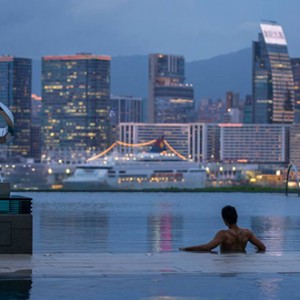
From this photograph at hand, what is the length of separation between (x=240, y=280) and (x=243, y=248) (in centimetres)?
502

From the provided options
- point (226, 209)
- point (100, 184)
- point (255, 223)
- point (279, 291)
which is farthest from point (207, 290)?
point (100, 184)

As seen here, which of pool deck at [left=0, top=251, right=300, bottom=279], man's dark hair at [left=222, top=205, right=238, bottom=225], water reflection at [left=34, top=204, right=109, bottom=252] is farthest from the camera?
water reflection at [left=34, top=204, right=109, bottom=252]

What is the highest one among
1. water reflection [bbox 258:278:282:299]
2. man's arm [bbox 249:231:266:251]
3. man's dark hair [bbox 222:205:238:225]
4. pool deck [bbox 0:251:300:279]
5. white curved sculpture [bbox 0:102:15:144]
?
white curved sculpture [bbox 0:102:15:144]

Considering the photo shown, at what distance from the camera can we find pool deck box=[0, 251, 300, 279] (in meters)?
18.5

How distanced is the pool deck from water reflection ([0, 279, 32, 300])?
510 mm

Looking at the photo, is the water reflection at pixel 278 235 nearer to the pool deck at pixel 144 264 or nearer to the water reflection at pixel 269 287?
the pool deck at pixel 144 264

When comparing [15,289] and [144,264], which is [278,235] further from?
[15,289]

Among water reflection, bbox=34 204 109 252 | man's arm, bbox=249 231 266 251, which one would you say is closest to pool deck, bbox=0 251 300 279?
man's arm, bbox=249 231 266 251

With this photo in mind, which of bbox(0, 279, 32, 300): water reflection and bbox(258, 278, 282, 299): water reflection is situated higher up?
bbox(258, 278, 282, 299): water reflection

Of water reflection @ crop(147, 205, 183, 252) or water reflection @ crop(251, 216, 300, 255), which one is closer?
water reflection @ crop(147, 205, 183, 252)

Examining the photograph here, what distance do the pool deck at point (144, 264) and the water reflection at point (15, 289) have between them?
510 millimetres

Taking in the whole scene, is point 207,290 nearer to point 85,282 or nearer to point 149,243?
point 85,282

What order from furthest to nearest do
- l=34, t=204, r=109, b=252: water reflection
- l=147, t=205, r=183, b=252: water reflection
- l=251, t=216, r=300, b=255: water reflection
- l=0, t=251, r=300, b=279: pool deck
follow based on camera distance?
l=251, t=216, r=300, b=255: water reflection → l=147, t=205, r=183, b=252: water reflection → l=34, t=204, r=109, b=252: water reflection → l=0, t=251, r=300, b=279: pool deck

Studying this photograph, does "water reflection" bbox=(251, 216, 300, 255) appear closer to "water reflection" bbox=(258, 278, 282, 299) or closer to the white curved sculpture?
"water reflection" bbox=(258, 278, 282, 299)
